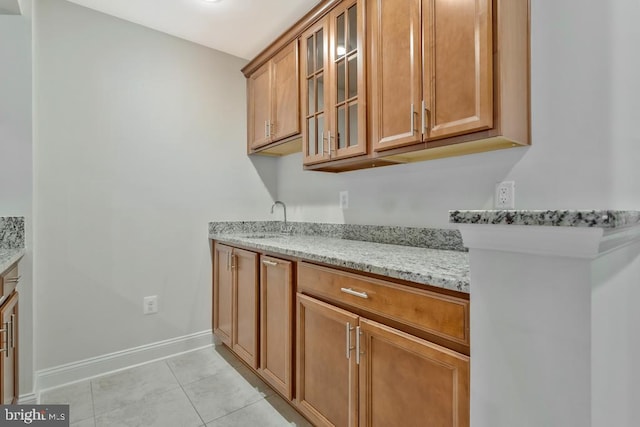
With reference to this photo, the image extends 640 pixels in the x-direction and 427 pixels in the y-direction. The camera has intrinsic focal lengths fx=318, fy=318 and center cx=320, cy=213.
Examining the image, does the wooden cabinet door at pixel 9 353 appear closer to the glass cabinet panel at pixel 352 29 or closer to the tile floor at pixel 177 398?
the tile floor at pixel 177 398

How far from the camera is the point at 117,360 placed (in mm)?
2139

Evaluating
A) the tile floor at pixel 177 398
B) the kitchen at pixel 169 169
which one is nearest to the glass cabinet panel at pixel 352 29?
the kitchen at pixel 169 169

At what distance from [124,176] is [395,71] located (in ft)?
6.14

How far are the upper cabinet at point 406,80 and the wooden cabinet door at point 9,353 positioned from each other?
160cm

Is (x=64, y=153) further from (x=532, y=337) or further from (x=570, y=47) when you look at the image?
(x=570, y=47)

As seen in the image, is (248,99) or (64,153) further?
(248,99)

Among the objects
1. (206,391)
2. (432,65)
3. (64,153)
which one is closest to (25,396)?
(206,391)

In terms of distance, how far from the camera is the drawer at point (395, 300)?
3.00ft

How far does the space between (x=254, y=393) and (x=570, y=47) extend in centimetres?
224

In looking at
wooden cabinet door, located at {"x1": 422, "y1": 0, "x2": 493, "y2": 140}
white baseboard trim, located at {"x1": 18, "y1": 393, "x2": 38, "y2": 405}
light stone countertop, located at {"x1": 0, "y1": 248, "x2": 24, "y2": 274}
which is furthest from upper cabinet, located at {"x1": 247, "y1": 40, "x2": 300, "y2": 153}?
white baseboard trim, located at {"x1": 18, "y1": 393, "x2": 38, "y2": 405}

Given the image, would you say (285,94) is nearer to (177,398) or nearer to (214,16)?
(214,16)

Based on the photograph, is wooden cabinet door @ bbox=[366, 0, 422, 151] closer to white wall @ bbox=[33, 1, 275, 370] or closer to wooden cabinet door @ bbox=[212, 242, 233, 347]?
wooden cabinet door @ bbox=[212, 242, 233, 347]

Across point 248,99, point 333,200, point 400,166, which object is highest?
point 248,99

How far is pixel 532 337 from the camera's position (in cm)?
55
